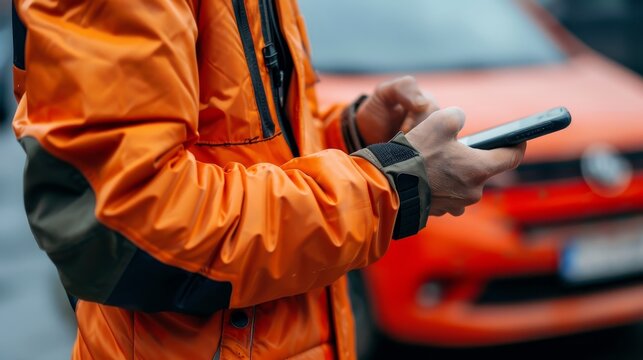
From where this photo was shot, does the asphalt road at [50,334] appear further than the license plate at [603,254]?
Yes

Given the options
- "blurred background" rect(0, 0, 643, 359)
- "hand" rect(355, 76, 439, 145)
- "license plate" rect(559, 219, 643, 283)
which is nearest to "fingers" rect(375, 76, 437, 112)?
"hand" rect(355, 76, 439, 145)

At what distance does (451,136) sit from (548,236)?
6.33 feet

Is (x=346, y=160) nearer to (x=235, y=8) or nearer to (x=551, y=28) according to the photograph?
(x=235, y=8)

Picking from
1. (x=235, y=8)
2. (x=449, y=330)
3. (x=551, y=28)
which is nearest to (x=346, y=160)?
(x=235, y=8)

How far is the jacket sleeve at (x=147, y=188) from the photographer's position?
107cm

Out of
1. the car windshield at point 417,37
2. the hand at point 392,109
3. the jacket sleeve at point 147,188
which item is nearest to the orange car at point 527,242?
the car windshield at point 417,37

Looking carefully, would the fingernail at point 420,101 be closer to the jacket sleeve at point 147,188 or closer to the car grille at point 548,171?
the jacket sleeve at point 147,188

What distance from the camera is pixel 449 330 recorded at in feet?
10.3

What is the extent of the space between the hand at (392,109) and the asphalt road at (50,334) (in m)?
1.85

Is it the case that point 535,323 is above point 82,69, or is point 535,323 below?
below

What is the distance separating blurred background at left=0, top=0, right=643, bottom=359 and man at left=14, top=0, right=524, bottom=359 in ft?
5.62

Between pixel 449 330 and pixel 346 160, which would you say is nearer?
pixel 346 160

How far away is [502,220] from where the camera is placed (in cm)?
305

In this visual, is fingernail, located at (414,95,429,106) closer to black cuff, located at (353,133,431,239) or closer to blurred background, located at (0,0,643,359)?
black cuff, located at (353,133,431,239)
